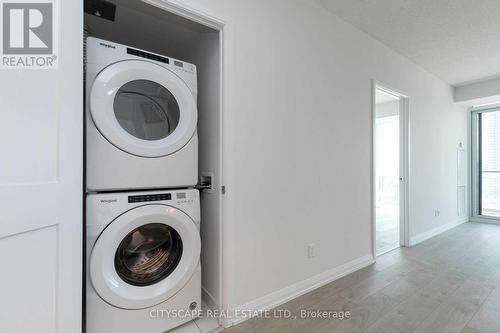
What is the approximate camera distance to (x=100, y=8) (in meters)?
1.55

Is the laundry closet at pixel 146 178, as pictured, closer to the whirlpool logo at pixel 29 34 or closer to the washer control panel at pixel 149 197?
the washer control panel at pixel 149 197

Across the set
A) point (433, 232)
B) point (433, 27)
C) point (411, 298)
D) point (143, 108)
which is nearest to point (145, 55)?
point (143, 108)

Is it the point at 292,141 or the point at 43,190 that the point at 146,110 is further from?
the point at 292,141

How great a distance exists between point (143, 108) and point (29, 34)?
0.66 m

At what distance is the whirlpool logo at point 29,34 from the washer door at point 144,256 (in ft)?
2.64

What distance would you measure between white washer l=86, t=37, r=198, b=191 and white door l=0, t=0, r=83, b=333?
0.27 meters

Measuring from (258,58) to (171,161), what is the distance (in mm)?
994

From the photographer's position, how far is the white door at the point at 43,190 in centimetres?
85

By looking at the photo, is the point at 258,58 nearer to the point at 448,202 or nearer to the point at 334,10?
the point at 334,10

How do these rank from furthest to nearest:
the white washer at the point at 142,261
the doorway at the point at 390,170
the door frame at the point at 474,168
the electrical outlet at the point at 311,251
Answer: the door frame at the point at 474,168 → the doorway at the point at 390,170 → the electrical outlet at the point at 311,251 → the white washer at the point at 142,261

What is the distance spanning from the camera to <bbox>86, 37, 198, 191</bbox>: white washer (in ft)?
4.24

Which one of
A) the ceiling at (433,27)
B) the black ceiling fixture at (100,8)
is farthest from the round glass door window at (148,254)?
the ceiling at (433,27)

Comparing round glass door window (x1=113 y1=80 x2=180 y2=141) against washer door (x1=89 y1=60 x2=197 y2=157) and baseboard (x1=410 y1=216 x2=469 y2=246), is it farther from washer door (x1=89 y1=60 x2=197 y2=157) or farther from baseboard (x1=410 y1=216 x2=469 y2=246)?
baseboard (x1=410 y1=216 x2=469 y2=246)

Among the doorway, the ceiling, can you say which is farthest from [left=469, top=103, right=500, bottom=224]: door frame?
the ceiling
